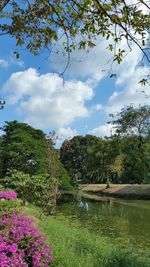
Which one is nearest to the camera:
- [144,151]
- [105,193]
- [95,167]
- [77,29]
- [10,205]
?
[77,29]

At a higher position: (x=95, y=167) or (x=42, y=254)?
(x=95, y=167)

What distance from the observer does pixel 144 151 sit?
46.1 metres

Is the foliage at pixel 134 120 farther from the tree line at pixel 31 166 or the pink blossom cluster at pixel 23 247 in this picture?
the pink blossom cluster at pixel 23 247

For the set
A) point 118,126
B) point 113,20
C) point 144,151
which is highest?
point 118,126

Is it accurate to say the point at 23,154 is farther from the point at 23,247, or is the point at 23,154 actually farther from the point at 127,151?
the point at 23,247

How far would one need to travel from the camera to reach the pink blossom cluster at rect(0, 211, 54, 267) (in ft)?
18.4

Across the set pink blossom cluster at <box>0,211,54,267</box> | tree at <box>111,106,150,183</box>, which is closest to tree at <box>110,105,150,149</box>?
tree at <box>111,106,150,183</box>

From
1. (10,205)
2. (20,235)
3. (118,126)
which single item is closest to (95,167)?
(118,126)

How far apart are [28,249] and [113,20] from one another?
3535 mm

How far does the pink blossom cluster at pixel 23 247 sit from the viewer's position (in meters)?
5.62

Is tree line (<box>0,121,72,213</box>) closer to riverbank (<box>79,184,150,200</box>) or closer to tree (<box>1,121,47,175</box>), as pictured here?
tree (<box>1,121,47,175</box>)

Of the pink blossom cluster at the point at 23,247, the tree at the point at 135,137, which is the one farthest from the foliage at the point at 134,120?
the pink blossom cluster at the point at 23,247

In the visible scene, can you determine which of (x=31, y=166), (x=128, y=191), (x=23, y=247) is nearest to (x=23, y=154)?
(x=31, y=166)

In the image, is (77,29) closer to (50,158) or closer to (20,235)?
(20,235)
